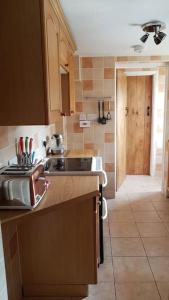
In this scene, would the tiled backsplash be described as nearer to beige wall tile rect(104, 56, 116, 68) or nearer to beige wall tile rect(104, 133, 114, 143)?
beige wall tile rect(104, 133, 114, 143)

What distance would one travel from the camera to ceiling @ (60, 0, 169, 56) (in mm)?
1639

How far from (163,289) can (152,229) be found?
0.89 meters

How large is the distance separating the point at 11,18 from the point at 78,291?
1.79m

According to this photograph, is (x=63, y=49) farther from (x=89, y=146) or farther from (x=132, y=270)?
(x=132, y=270)

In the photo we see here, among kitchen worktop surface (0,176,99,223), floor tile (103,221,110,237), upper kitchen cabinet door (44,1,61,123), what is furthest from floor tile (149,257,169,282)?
upper kitchen cabinet door (44,1,61,123)

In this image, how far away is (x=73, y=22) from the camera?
1.97 meters

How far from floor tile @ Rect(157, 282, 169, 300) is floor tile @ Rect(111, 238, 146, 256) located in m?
0.37

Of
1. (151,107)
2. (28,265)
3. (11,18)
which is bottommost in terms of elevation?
(28,265)

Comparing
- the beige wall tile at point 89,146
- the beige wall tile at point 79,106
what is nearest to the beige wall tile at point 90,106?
the beige wall tile at point 79,106

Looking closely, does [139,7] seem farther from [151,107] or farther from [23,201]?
[151,107]

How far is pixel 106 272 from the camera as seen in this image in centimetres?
197

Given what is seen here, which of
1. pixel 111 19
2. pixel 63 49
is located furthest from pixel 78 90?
pixel 111 19

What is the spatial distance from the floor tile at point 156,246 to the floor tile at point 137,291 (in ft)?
1.35

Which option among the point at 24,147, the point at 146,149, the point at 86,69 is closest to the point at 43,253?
the point at 24,147
